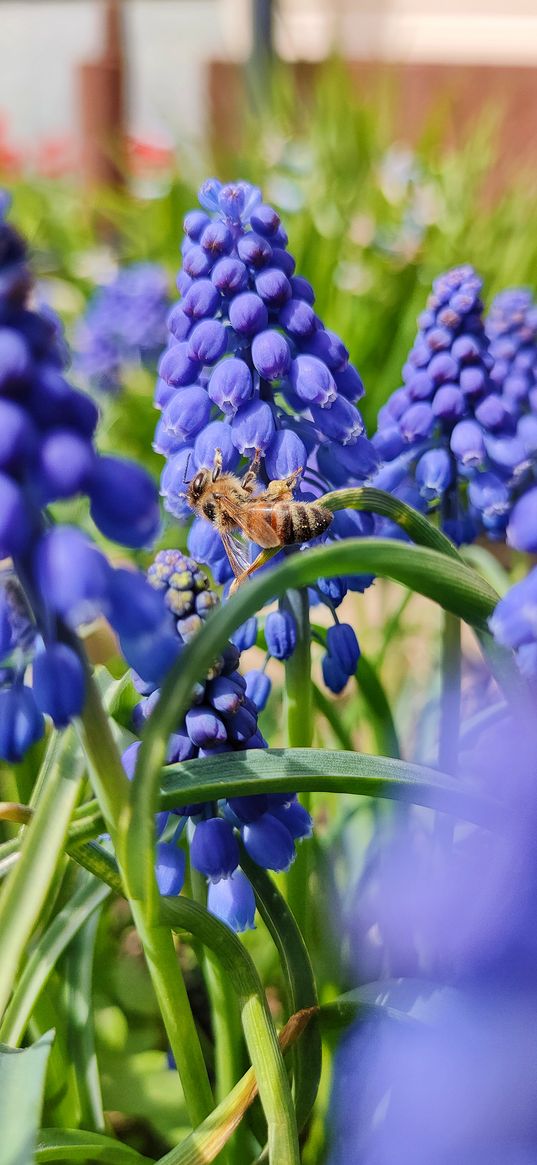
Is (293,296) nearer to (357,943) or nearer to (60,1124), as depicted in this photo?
(357,943)

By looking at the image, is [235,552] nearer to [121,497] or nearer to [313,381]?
[313,381]

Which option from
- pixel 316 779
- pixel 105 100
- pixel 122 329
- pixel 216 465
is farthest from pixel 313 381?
pixel 105 100

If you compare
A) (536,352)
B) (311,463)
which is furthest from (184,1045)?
(536,352)

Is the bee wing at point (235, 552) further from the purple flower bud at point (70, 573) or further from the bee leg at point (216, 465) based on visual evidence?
the purple flower bud at point (70, 573)

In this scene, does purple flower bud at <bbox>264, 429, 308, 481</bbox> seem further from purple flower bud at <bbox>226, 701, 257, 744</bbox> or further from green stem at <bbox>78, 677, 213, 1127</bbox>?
green stem at <bbox>78, 677, 213, 1127</bbox>

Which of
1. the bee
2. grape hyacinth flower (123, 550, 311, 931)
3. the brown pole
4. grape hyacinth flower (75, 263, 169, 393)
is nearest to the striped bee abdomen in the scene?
the bee

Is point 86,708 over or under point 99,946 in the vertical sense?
over
